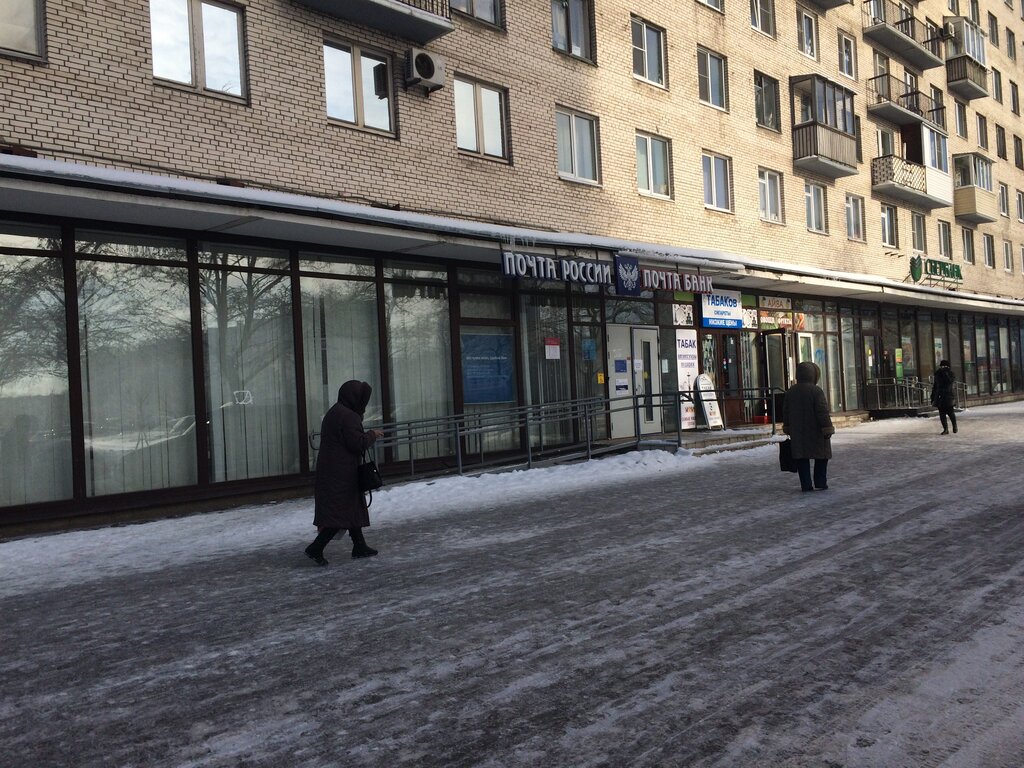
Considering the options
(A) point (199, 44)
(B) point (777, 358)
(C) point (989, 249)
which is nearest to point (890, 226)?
(B) point (777, 358)

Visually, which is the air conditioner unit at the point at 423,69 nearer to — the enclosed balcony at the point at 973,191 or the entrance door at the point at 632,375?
the entrance door at the point at 632,375

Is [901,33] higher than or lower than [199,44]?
higher

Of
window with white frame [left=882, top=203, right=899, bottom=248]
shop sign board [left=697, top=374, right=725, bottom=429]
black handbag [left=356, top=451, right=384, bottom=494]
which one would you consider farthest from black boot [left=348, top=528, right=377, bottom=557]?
window with white frame [left=882, top=203, right=899, bottom=248]

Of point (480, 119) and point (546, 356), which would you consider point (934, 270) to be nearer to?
point (546, 356)

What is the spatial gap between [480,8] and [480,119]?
2.01 metres

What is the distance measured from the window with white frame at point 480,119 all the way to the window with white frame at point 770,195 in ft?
29.2

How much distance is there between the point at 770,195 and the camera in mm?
22047

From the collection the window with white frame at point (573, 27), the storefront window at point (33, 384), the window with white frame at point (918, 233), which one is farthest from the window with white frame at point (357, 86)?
the window with white frame at point (918, 233)

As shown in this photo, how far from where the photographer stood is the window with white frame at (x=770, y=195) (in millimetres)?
21656

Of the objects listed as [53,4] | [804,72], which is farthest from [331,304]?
[804,72]

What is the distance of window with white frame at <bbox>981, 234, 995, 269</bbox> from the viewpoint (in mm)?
33750

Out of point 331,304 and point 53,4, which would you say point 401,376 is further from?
point 53,4

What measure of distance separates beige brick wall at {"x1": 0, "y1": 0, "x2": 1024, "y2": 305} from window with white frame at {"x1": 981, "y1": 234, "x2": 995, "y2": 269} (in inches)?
382

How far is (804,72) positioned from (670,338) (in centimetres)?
982
